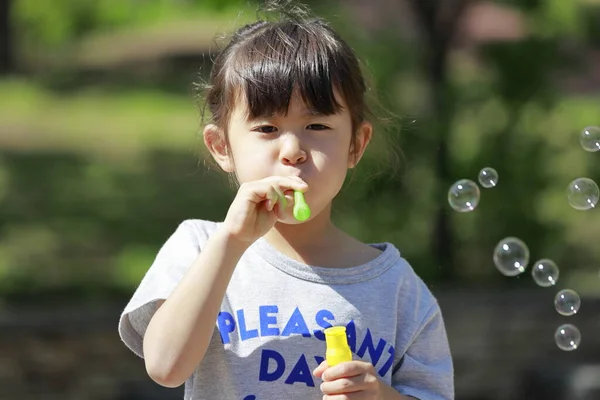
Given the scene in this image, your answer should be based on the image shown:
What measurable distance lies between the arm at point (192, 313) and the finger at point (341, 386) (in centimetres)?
18

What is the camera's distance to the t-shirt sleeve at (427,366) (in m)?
1.76

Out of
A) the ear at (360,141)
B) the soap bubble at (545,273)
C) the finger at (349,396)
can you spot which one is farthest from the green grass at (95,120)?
the finger at (349,396)

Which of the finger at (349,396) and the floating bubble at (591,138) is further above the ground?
the floating bubble at (591,138)

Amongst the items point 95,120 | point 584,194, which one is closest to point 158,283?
point 584,194

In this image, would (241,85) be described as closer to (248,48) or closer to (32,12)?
(248,48)

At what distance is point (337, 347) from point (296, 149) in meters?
0.30

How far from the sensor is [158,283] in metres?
1.70

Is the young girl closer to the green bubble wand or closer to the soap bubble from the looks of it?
the green bubble wand

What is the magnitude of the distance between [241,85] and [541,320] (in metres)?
3.46

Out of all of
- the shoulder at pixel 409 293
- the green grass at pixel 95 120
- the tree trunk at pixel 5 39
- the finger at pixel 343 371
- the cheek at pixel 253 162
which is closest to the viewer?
the finger at pixel 343 371

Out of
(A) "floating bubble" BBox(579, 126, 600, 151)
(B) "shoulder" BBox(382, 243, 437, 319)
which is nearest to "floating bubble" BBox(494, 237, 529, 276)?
(A) "floating bubble" BBox(579, 126, 600, 151)

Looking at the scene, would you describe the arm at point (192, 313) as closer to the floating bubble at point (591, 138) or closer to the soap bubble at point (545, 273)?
the soap bubble at point (545, 273)

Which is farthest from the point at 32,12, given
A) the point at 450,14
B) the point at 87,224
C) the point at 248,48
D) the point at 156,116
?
the point at 248,48

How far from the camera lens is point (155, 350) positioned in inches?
63.2
